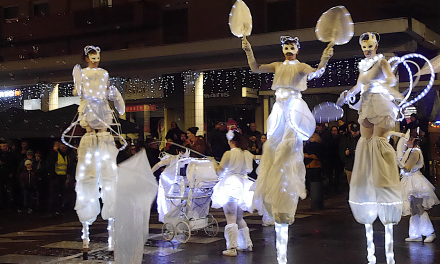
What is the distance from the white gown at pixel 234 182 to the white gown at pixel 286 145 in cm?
129

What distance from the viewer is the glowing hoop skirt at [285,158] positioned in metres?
4.95

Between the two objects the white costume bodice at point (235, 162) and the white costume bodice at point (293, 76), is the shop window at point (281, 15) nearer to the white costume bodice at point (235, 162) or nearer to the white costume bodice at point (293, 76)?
the white costume bodice at point (235, 162)

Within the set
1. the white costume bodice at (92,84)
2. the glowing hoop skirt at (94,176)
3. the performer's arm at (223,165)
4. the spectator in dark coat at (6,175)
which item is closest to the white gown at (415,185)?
the performer's arm at (223,165)

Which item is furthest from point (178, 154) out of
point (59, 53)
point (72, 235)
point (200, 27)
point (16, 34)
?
point (16, 34)

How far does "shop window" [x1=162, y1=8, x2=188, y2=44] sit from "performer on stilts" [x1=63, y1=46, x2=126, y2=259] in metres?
11.0

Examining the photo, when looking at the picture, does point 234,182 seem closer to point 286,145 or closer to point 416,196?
point 286,145

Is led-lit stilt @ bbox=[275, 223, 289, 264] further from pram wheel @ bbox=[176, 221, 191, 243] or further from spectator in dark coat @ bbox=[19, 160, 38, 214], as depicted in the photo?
spectator in dark coat @ bbox=[19, 160, 38, 214]

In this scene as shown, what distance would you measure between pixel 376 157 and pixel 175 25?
1342 centimetres

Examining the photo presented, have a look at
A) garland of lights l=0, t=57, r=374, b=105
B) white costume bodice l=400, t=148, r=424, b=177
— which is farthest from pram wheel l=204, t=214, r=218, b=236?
garland of lights l=0, t=57, r=374, b=105

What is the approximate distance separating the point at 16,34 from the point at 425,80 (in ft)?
49.6

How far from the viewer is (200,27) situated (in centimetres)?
1667

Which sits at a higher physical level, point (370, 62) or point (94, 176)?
point (370, 62)

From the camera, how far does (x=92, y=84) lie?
6.32 meters

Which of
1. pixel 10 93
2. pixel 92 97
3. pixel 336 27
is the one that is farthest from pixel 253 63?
pixel 10 93
